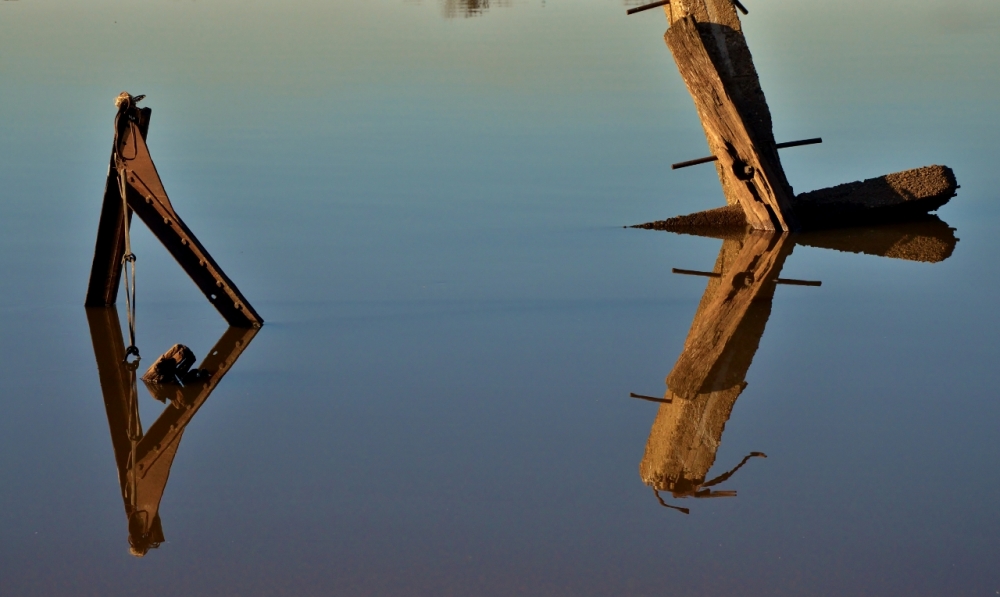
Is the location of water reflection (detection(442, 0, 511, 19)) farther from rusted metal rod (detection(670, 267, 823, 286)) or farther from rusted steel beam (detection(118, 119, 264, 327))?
rusted steel beam (detection(118, 119, 264, 327))

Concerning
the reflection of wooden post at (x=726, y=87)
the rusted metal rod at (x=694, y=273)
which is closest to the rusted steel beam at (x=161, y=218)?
the rusted metal rod at (x=694, y=273)

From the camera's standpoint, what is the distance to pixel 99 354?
660 centimetres

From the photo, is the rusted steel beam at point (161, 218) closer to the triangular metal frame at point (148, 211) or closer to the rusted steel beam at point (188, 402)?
the triangular metal frame at point (148, 211)

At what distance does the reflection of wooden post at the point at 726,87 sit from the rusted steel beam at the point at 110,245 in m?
3.85

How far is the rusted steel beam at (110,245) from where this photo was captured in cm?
670

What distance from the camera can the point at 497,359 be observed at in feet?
21.4

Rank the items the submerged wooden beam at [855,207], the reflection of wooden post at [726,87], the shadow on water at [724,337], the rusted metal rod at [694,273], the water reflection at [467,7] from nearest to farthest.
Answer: the shadow on water at [724,337]
the rusted metal rod at [694,273]
the reflection of wooden post at [726,87]
the submerged wooden beam at [855,207]
the water reflection at [467,7]

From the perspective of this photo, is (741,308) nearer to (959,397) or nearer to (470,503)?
(959,397)

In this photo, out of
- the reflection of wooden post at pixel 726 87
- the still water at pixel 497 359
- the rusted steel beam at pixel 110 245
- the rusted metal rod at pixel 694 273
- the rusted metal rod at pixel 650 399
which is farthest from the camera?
the reflection of wooden post at pixel 726 87

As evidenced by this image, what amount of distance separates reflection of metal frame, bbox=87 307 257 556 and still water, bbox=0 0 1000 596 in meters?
0.02

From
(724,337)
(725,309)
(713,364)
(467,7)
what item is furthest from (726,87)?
(467,7)

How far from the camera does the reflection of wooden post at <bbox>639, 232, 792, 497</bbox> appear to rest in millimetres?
5230

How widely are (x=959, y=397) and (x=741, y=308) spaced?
1747 millimetres

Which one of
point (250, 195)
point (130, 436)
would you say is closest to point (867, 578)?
point (130, 436)
